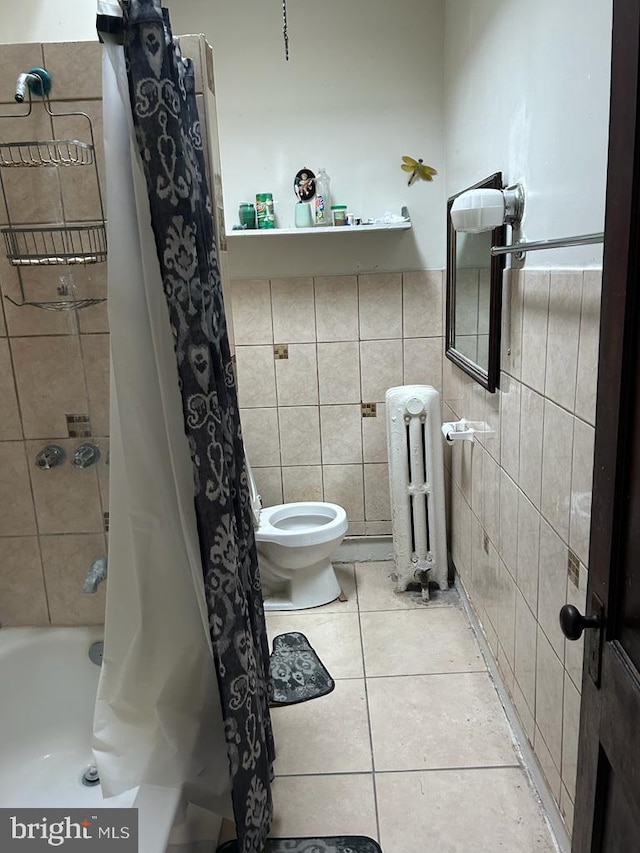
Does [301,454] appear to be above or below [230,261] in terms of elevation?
below

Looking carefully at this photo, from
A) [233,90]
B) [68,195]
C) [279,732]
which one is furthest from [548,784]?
[233,90]

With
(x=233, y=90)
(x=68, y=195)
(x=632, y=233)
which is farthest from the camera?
(x=233, y=90)

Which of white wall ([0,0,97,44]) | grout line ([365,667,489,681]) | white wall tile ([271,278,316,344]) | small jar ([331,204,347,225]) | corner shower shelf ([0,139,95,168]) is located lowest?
grout line ([365,667,489,681])

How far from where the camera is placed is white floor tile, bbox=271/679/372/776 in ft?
6.05

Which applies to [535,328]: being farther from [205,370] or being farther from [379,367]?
[379,367]

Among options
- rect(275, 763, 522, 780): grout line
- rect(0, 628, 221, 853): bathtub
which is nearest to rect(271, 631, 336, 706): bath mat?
rect(275, 763, 522, 780): grout line

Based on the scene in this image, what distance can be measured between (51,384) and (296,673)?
4.51ft

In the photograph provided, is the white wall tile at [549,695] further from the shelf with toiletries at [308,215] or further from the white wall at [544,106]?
the shelf with toiletries at [308,215]

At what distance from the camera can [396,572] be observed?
9.17 feet

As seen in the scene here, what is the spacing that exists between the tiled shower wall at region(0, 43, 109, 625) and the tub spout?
85mm

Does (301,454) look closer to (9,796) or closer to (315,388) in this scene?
(315,388)

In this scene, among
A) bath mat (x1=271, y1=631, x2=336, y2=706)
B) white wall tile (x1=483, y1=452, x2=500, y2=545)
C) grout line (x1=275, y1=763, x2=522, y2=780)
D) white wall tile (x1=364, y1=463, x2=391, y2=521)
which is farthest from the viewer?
white wall tile (x1=364, y1=463, x2=391, y2=521)

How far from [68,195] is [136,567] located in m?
0.95

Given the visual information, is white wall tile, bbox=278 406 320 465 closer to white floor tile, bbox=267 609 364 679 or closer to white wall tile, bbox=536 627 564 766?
white floor tile, bbox=267 609 364 679
